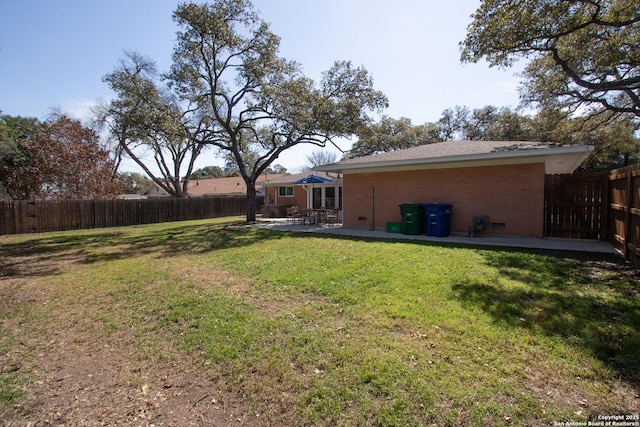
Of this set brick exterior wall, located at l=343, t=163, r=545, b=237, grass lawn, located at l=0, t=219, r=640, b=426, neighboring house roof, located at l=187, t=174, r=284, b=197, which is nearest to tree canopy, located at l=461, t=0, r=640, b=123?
brick exterior wall, located at l=343, t=163, r=545, b=237

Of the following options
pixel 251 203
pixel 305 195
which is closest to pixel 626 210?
pixel 251 203

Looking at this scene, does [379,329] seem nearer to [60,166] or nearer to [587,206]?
[587,206]

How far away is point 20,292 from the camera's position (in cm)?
565

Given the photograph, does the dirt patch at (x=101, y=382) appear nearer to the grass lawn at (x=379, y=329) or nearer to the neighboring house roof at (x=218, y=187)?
the grass lawn at (x=379, y=329)

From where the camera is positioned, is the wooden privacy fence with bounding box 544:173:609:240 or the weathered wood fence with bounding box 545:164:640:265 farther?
the wooden privacy fence with bounding box 544:173:609:240

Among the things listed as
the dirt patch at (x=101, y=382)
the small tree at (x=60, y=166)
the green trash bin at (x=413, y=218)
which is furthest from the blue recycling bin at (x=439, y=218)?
the small tree at (x=60, y=166)

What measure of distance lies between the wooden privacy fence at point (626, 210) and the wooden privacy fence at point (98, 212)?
854 inches

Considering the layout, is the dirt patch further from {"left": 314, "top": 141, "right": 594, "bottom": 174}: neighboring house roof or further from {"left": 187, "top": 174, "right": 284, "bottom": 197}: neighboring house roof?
{"left": 187, "top": 174, "right": 284, "bottom": 197}: neighboring house roof

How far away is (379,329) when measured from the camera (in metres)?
3.61

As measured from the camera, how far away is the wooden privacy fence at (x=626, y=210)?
19.7 feet

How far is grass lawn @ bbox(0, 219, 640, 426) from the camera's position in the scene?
95.1 inches

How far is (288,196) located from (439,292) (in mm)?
20251

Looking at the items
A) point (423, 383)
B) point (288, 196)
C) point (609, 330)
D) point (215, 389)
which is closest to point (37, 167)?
point (288, 196)

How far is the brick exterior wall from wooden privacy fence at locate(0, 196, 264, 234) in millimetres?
13872
